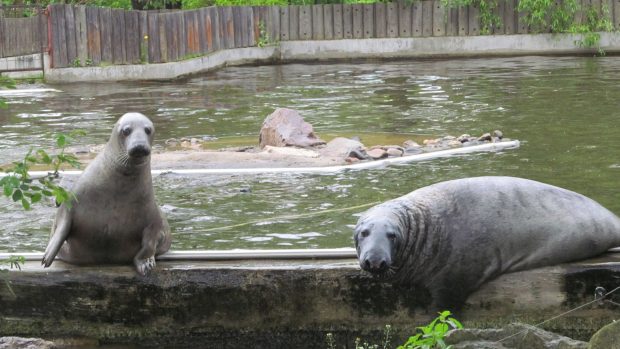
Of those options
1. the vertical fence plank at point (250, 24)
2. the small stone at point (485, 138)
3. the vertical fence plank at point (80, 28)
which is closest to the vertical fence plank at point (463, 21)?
the vertical fence plank at point (250, 24)

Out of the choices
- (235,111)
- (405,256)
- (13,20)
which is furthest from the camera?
(13,20)

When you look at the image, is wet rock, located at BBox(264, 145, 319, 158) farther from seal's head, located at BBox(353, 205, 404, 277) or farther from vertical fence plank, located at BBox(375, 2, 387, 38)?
vertical fence plank, located at BBox(375, 2, 387, 38)

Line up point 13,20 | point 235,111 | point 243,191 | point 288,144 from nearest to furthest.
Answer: point 243,191 < point 288,144 < point 235,111 < point 13,20

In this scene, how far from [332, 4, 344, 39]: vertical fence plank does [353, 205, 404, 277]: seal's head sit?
68.0 feet

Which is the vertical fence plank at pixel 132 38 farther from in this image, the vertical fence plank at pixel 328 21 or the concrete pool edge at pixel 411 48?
the vertical fence plank at pixel 328 21

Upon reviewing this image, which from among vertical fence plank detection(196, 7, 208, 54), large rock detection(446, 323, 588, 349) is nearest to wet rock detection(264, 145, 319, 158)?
large rock detection(446, 323, 588, 349)

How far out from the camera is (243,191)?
945 centimetres

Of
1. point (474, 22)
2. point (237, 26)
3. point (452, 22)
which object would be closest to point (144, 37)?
point (237, 26)

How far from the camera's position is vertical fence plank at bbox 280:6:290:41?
2627cm

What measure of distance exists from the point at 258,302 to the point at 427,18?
20596 mm

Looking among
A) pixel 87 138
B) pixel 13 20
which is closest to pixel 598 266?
pixel 87 138

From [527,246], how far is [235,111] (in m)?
10.8

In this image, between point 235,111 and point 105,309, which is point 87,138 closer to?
point 235,111

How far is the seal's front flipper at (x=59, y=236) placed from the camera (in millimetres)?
5711
